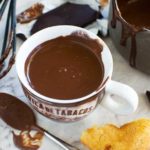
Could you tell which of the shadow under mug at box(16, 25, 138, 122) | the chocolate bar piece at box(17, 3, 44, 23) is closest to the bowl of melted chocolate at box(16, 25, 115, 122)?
the shadow under mug at box(16, 25, 138, 122)

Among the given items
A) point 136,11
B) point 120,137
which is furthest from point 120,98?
point 136,11

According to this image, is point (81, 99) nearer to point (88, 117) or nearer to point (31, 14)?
point (88, 117)

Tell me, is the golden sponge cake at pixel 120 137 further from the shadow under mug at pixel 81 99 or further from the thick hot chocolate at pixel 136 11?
the thick hot chocolate at pixel 136 11

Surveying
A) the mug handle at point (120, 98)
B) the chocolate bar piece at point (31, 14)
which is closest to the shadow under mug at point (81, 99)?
the mug handle at point (120, 98)

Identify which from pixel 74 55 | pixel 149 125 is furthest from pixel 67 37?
pixel 149 125

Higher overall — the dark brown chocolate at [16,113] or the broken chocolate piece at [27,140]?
the dark brown chocolate at [16,113]
